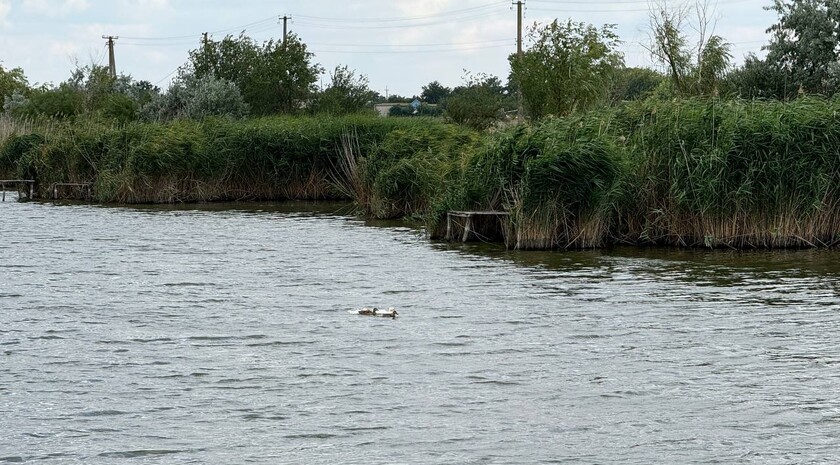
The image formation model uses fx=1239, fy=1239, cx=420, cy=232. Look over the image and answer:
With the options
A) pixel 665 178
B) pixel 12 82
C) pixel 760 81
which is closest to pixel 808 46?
pixel 760 81

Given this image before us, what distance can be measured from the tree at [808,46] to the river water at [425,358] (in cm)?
1721

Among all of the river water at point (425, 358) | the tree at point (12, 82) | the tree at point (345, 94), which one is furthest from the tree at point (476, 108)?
the tree at point (12, 82)

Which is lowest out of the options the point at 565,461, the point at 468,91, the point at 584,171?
the point at 565,461

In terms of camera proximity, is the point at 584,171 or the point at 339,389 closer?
the point at 339,389

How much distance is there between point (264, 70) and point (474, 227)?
128 ft

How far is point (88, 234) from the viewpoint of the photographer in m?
31.0

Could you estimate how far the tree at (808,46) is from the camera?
39.1m

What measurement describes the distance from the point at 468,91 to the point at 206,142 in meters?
18.3

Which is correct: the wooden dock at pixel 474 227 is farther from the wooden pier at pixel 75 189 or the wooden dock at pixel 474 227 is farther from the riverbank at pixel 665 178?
the wooden pier at pixel 75 189

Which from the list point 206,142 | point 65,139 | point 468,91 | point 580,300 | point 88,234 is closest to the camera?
point 580,300

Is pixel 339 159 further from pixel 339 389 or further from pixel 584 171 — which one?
pixel 339 389

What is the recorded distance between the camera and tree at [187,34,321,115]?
64438 millimetres

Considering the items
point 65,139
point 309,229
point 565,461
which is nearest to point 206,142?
point 65,139

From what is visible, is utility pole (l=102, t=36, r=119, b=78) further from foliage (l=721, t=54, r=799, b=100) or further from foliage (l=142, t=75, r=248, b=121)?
foliage (l=721, t=54, r=799, b=100)
